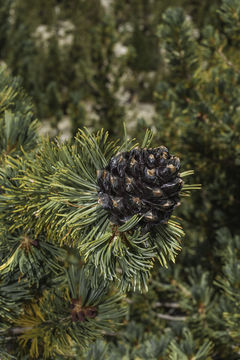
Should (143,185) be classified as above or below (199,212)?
above

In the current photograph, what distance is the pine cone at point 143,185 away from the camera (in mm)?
838

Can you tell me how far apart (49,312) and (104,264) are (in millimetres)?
477

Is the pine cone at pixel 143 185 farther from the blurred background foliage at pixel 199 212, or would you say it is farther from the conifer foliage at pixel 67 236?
the blurred background foliage at pixel 199 212

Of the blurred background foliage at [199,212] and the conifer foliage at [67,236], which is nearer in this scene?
the conifer foliage at [67,236]

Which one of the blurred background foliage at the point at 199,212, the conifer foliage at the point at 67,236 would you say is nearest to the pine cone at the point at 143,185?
the conifer foliage at the point at 67,236

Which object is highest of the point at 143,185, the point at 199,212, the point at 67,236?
the point at 143,185

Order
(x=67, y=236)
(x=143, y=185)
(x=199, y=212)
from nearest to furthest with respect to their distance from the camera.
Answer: (x=143, y=185), (x=67, y=236), (x=199, y=212)

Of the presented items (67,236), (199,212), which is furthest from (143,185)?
(199,212)

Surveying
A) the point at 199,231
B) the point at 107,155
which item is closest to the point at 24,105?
the point at 107,155

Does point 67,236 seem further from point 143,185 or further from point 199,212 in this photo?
point 199,212

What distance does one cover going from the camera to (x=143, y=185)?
0.84 metres

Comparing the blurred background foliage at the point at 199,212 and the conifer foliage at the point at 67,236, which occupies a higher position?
the conifer foliage at the point at 67,236

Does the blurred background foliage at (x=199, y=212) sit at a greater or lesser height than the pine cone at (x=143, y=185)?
lesser

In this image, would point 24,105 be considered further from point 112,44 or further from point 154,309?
point 112,44
